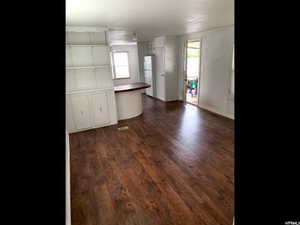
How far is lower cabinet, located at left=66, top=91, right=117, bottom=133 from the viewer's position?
4.02 metres

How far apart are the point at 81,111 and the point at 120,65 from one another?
4.49 metres

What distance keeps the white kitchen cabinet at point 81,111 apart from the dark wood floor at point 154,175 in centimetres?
27

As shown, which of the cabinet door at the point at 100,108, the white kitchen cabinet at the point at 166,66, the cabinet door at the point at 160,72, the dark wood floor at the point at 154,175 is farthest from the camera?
the cabinet door at the point at 160,72

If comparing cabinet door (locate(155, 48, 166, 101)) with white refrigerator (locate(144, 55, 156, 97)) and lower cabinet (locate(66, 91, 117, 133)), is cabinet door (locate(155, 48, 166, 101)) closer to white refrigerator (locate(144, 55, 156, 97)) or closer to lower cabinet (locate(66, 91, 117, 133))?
white refrigerator (locate(144, 55, 156, 97))

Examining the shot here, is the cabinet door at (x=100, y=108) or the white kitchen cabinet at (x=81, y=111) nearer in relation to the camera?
the white kitchen cabinet at (x=81, y=111)

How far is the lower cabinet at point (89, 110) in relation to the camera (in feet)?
13.2

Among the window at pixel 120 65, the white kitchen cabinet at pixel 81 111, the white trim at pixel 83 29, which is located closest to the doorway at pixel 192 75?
the window at pixel 120 65

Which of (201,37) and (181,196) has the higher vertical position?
(201,37)

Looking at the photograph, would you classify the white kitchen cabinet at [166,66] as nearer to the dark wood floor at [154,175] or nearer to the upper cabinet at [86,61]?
the dark wood floor at [154,175]
